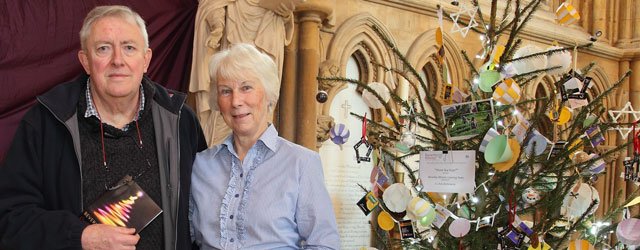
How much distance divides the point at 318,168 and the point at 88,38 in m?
0.68

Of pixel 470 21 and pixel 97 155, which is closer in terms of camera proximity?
pixel 97 155

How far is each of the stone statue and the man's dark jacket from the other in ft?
8.10

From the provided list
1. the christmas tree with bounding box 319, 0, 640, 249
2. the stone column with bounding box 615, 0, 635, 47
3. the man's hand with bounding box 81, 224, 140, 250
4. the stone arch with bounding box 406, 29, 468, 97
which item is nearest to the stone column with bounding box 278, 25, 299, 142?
the stone arch with bounding box 406, 29, 468, 97

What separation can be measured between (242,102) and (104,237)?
0.49 metres

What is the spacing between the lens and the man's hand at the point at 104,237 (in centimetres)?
164

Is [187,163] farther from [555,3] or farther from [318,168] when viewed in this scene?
[555,3]

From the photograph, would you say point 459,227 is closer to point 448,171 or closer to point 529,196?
point 448,171

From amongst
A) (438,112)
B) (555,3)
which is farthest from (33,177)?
(555,3)

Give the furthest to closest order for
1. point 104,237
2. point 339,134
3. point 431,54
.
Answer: point 431,54 → point 339,134 → point 104,237

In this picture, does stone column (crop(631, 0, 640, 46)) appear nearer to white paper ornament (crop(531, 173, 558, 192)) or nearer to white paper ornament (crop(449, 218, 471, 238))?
white paper ornament (crop(531, 173, 558, 192))

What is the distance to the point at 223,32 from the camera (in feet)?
14.9

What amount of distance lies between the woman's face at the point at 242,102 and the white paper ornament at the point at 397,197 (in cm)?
88

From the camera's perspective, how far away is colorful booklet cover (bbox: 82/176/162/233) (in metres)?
1.70

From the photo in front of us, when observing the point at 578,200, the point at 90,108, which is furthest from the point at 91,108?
the point at 578,200
